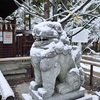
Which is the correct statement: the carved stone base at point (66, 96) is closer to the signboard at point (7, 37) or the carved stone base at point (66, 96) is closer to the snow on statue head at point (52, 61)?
the snow on statue head at point (52, 61)

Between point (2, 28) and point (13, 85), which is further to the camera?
point (2, 28)

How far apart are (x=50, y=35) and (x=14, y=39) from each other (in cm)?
647

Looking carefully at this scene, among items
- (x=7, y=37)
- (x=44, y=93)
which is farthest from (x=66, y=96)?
(x=7, y=37)

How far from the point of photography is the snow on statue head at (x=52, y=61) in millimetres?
1830

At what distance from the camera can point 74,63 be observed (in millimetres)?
2043

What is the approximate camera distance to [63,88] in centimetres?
197

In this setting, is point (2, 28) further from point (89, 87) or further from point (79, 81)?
point (79, 81)

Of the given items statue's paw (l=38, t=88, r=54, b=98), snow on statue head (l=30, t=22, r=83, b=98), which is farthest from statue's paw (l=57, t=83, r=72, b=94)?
statue's paw (l=38, t=88, r=54, b=98)

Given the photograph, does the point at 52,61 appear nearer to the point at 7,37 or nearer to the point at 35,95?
the point at 35,95

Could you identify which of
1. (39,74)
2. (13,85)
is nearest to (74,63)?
(39,74)

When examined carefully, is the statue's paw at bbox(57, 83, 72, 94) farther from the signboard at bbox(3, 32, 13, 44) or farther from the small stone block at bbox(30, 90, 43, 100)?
the signboard at bbox(3, 32, 13, 44)

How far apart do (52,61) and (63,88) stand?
1.25 ft

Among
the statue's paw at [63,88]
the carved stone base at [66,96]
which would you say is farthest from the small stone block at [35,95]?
the statue's paw at [63,88]

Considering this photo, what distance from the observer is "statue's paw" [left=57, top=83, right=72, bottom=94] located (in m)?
1.97
